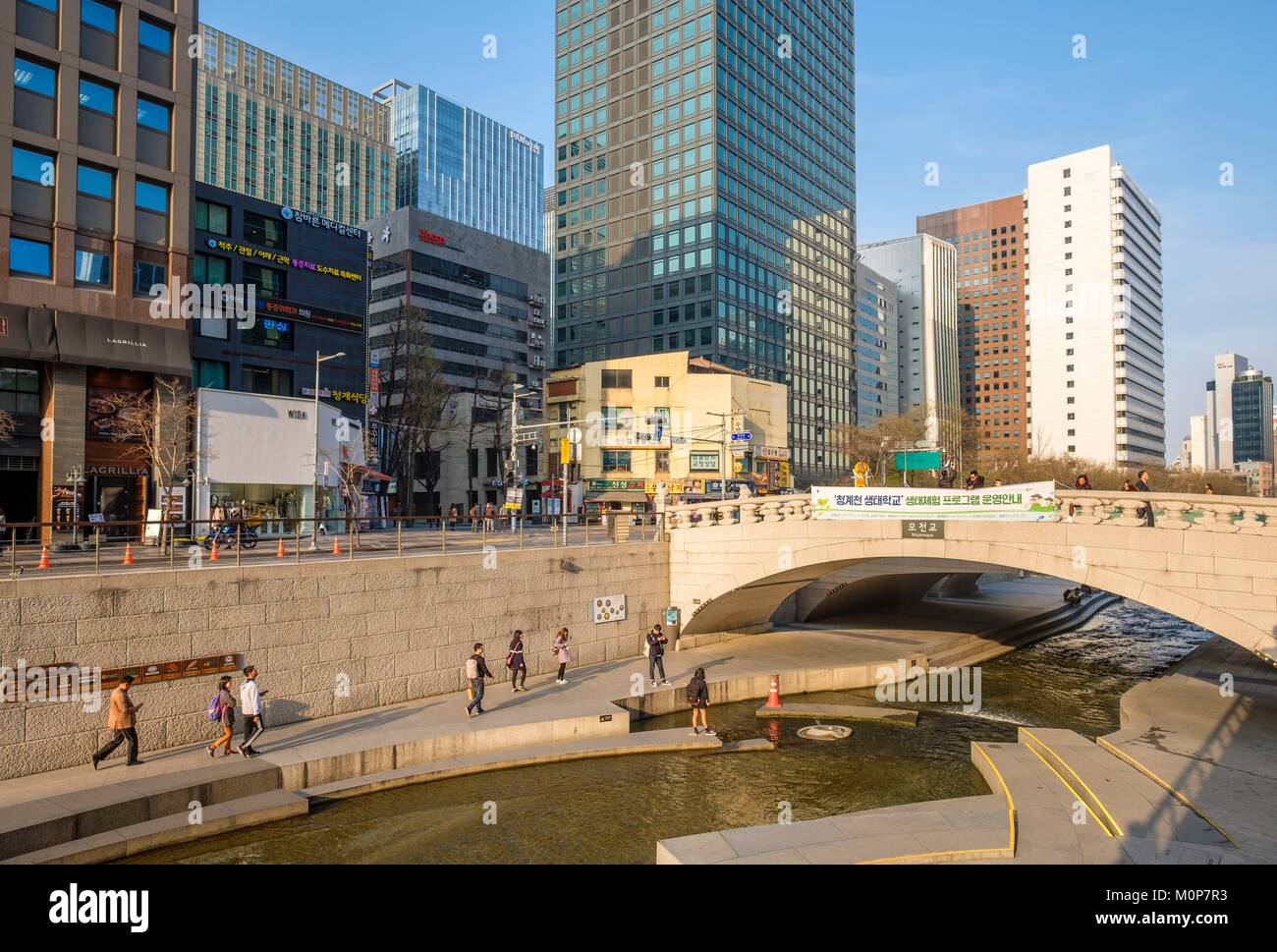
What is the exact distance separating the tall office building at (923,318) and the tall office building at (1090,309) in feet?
64.3

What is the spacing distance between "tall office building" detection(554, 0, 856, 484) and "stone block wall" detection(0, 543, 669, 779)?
66.4m

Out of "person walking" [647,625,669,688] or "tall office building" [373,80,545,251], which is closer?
"person walking" [647,625,669,688]

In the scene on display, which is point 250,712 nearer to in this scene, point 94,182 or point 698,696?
point 698,696

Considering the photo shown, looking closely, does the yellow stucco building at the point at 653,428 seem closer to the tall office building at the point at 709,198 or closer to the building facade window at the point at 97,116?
the tall office building at the point at 709,198

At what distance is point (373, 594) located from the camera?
20.8m

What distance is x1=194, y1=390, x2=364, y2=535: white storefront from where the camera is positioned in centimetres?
3291

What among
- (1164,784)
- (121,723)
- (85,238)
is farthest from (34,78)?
(1164,784)

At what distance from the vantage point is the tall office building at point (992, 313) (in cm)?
17038

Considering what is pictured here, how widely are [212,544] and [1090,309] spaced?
496 ft

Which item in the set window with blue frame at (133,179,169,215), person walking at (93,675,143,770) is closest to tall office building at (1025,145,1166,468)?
window with blue frame at (133,179,169,215)

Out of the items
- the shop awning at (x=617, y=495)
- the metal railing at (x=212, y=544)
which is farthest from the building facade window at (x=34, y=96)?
the shop awning at (x=617, y=495)

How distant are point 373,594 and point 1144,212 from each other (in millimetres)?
169534

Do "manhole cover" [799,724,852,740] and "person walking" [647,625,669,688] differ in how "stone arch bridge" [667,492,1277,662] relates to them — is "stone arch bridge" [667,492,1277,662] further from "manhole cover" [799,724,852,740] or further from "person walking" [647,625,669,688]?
"manhole cover" [799,724,852,740]
